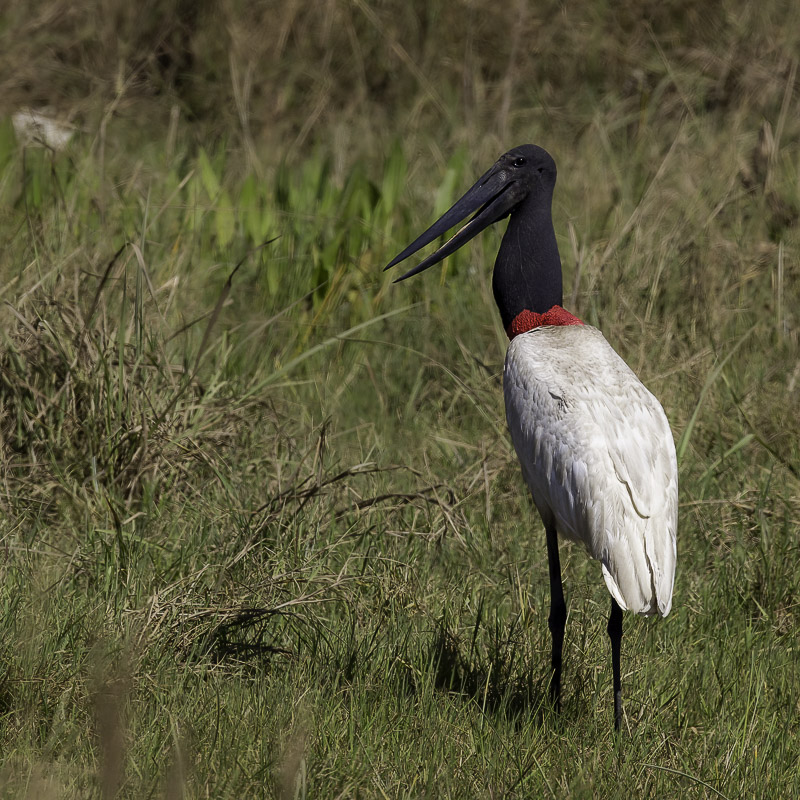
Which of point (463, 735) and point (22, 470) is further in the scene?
point (22, 470)

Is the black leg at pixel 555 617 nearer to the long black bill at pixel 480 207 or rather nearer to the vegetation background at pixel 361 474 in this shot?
the vegetation background at pixel 361 474

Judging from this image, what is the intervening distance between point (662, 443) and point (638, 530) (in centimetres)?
29

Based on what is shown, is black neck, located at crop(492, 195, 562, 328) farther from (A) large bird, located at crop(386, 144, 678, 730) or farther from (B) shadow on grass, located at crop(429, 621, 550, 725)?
(B) shadow on grass, located at crop(429, 621, 550, 725)

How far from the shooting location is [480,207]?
12.1 feet

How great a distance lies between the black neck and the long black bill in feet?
0.21

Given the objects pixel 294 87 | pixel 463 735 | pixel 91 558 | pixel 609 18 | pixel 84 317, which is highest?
pixel 609 18

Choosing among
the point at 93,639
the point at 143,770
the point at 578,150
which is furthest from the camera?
the point at 578,150

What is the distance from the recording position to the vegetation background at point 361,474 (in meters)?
2.63

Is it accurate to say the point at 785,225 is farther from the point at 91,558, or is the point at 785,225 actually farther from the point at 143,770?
the point at 143,770

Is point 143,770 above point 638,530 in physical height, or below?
below

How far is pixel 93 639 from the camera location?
275cm

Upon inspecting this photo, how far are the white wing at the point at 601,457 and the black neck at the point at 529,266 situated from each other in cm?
28

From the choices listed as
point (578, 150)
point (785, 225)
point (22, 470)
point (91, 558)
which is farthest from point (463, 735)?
point (578, 150)

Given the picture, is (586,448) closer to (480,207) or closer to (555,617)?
(555,617)
